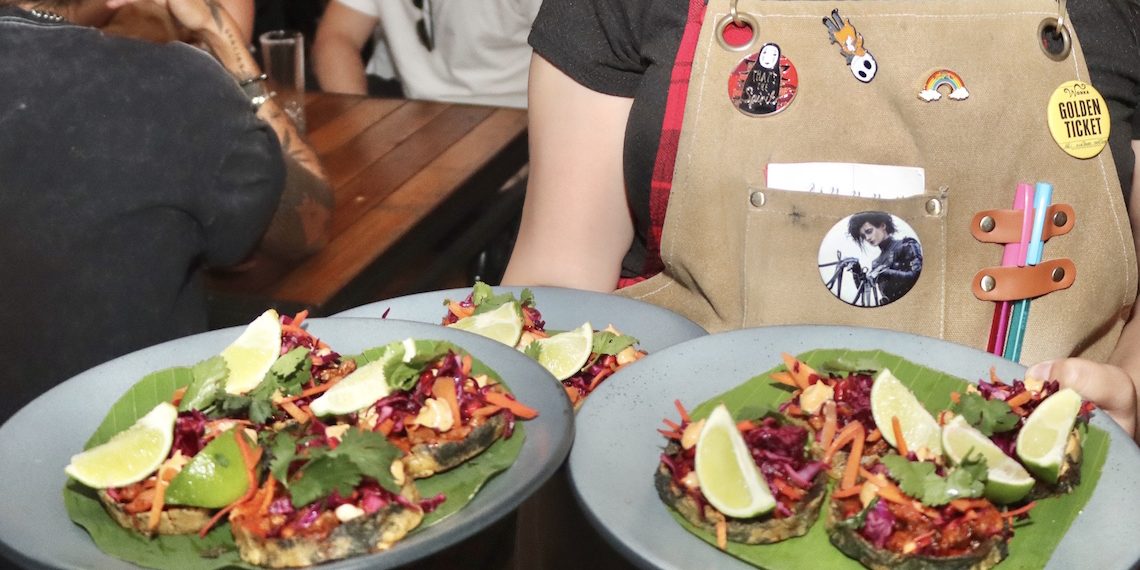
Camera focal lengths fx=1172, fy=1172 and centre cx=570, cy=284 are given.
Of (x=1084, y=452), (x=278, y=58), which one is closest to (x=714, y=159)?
(x=1084, y=452)

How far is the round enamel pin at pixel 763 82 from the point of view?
1492mm

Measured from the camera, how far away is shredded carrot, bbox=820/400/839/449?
108 centimetres

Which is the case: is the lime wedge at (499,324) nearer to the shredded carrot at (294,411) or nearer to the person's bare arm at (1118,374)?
the shredded carrot at (294,411)

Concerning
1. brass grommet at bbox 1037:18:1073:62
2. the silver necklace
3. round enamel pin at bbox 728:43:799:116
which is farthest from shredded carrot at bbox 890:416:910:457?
the silver necklace

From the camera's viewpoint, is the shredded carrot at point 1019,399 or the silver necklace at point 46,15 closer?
the shredded carrot at point 1019,399

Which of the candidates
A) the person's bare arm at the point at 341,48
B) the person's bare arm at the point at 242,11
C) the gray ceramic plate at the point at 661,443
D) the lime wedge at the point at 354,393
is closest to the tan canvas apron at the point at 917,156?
the gray ceramic plate at the point at 661,443

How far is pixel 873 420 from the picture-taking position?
110 cm

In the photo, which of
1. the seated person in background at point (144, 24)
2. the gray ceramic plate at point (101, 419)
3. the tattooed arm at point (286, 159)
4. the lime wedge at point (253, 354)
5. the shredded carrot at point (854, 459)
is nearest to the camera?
Answer: the gray ceramic plate at point (101, 419)

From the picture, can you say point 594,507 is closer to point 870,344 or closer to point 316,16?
point 870,344

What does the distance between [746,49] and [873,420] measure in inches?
23.4

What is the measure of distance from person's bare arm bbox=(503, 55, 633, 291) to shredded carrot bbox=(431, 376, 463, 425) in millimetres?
580

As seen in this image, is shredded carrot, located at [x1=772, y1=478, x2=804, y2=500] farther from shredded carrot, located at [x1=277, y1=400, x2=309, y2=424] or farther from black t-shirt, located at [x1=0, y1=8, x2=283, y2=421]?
black t-shirt, located at [x1=0, y1=8, x2=283, y2=421]

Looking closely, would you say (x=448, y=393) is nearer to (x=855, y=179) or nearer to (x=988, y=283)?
(x=855, y=179)

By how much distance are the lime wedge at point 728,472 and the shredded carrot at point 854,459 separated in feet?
0.29
